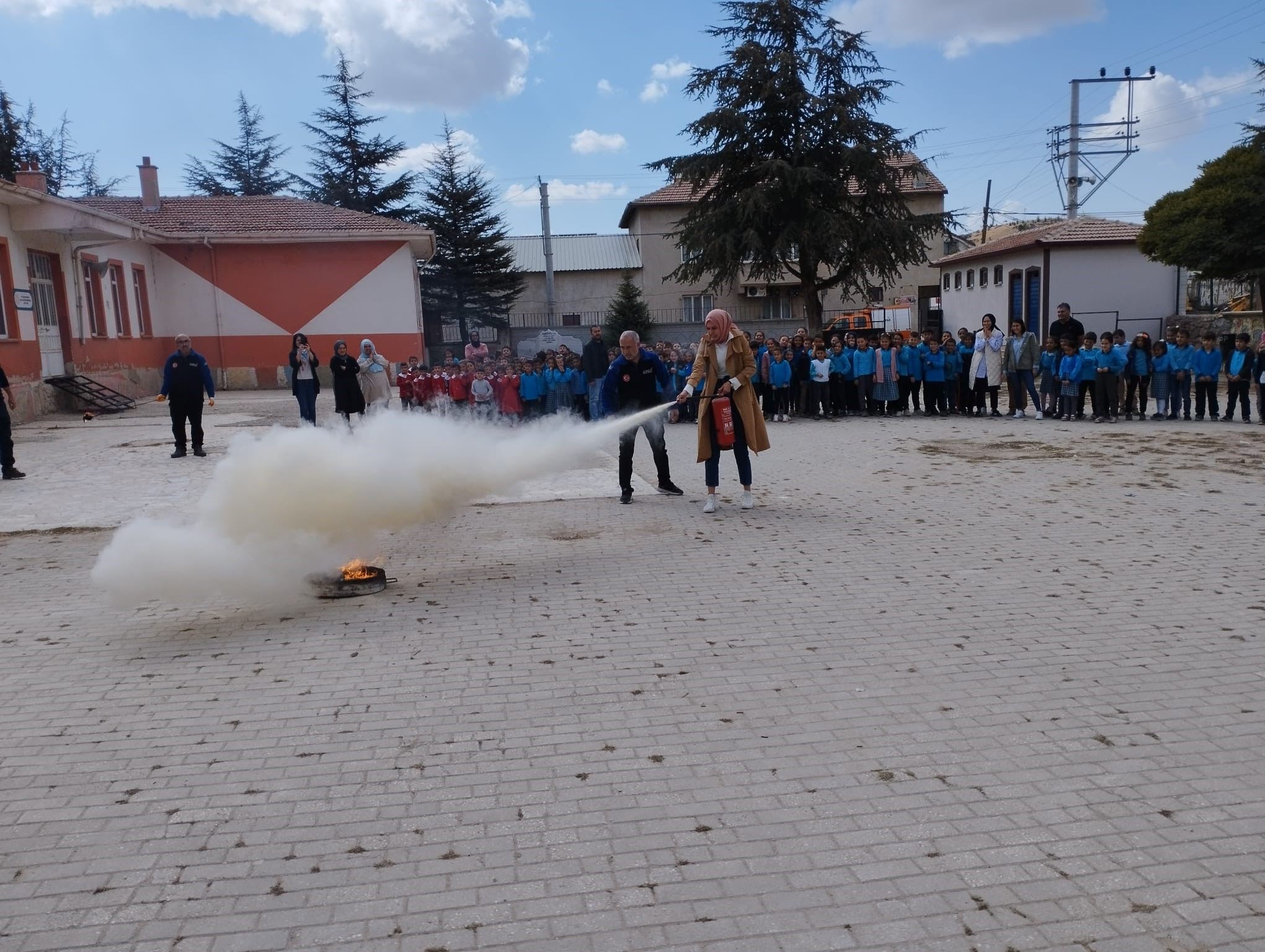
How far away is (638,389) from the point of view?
1103 cm

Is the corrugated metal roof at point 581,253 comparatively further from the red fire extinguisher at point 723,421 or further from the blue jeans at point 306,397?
the red fire extinguisher at point 723,421

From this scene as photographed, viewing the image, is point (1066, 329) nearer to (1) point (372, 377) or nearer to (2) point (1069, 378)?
(2) point (1069, 378)

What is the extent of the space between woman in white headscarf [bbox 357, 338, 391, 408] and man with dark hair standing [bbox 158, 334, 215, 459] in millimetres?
2619

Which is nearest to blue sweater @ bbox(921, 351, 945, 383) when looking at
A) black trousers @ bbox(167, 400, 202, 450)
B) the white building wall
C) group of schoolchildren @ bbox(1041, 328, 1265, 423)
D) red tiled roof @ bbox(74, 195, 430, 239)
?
group of schoolchildren @ bbox(1041, 328, 1265, 423)

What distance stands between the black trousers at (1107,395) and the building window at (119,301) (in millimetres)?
24525

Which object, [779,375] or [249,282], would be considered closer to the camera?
[779,375]

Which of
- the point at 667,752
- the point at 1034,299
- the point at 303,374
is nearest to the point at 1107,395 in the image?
the point at 303,374

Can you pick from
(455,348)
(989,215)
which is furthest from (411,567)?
(989,215)

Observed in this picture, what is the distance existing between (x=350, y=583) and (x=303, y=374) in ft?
35.4

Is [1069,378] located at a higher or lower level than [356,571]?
higher

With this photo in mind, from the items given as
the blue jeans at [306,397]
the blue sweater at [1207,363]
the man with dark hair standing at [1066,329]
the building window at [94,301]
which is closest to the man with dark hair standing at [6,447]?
the blue jeans at [306,397]

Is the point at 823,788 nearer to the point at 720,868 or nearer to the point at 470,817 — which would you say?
the point at 720,868

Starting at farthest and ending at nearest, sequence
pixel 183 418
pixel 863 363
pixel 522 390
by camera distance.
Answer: pixel 863 363 → pixel 522 390 → pixel 183 418

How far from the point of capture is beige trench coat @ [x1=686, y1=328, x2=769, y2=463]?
10000mm
